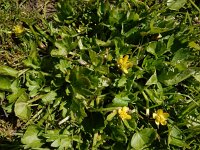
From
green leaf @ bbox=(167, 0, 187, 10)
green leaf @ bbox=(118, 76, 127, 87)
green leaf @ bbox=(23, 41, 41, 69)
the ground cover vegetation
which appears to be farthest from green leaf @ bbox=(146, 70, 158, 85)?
green leaf @ bbox=(23, 41, 41, 69)

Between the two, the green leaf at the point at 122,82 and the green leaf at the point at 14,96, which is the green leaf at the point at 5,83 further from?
the green leaf at the point at 122,82

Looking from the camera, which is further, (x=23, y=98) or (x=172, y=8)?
(x=172, y=8)

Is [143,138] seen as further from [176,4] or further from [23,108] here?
[176,4]

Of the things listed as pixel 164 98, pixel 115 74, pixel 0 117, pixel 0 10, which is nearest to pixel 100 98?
pixel 115 74

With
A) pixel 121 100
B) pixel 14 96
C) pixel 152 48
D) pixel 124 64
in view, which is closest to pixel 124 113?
pixel 121 100

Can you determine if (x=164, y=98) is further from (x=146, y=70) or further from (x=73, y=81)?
(x=73, y=81)

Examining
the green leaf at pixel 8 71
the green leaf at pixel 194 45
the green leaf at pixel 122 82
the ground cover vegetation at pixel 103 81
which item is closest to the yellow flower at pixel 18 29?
the ground cover vegetation at pixel 103 81
